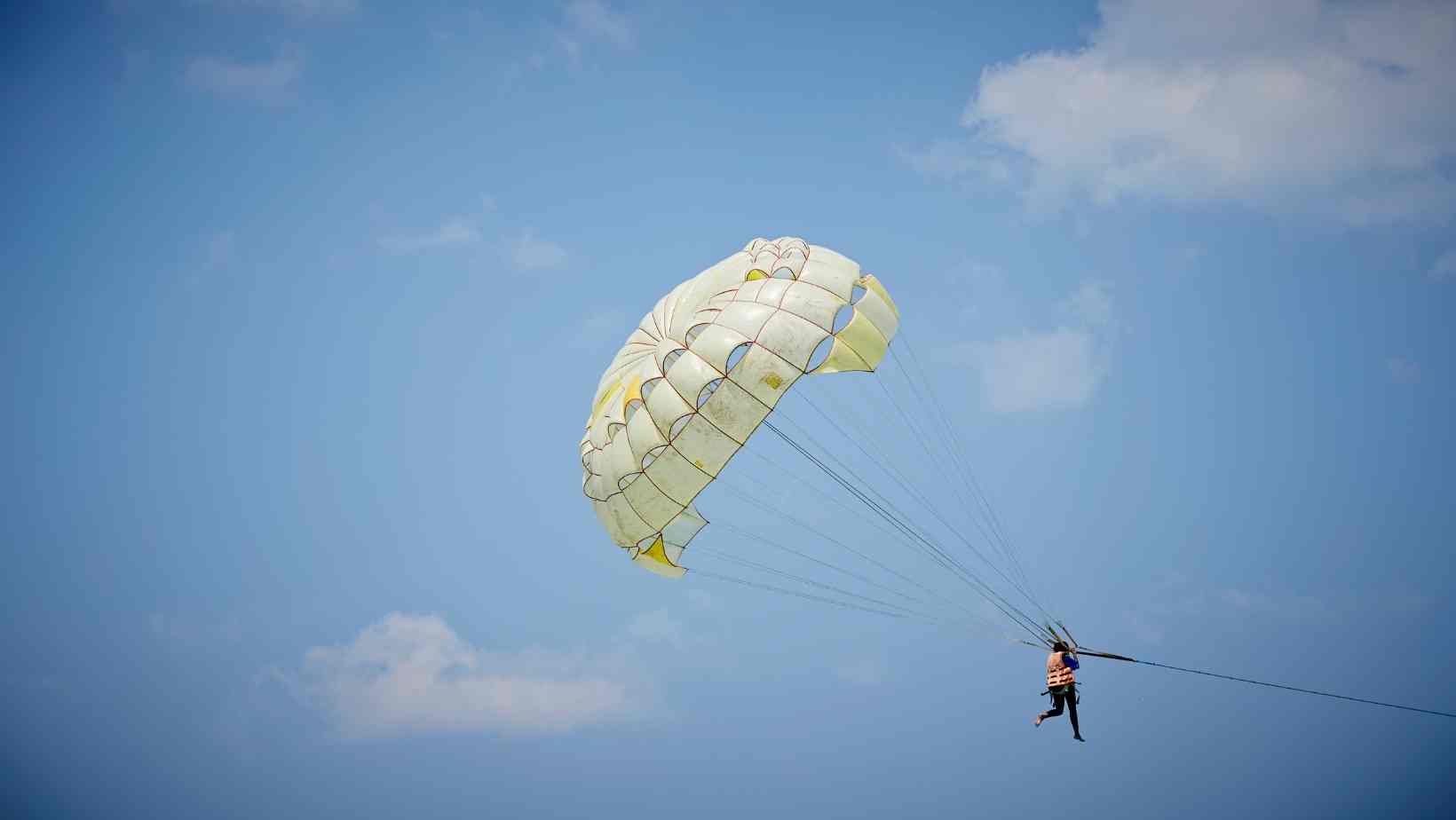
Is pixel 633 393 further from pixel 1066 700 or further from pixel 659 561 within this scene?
pixel 1066 700

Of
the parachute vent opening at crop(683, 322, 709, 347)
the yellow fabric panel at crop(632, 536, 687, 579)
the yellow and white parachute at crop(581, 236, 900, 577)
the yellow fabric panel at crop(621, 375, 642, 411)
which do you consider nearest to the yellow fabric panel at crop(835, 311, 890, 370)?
the yellow and white parachute at crop(581, 236, 900, 577)

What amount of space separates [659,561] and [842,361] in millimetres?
4617

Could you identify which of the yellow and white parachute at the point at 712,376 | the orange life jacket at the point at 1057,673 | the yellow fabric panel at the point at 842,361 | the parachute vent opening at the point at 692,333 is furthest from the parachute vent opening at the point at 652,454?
the orange life jacket at the point at 1057,673

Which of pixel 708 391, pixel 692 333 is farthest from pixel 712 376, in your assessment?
pixel 692 333

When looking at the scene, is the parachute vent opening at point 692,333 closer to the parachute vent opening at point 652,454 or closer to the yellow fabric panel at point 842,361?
the parachute vent opening at point 652,454

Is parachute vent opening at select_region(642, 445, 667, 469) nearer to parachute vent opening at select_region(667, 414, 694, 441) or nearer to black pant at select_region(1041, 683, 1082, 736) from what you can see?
parachute vent opening at select_region(667, 414, 694, 441)

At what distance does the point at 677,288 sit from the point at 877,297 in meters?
3.93

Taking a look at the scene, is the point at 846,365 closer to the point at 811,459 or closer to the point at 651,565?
the point at 811,459

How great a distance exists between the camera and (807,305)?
18.4 m

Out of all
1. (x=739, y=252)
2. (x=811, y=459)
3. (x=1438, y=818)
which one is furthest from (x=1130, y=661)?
(x=1438, y=818)

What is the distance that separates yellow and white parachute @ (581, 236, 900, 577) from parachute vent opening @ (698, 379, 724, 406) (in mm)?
13

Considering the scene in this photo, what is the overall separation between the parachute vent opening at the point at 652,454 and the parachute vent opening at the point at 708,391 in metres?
0.92

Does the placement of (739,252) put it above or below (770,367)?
above

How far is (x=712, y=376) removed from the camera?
17844 millimetres
